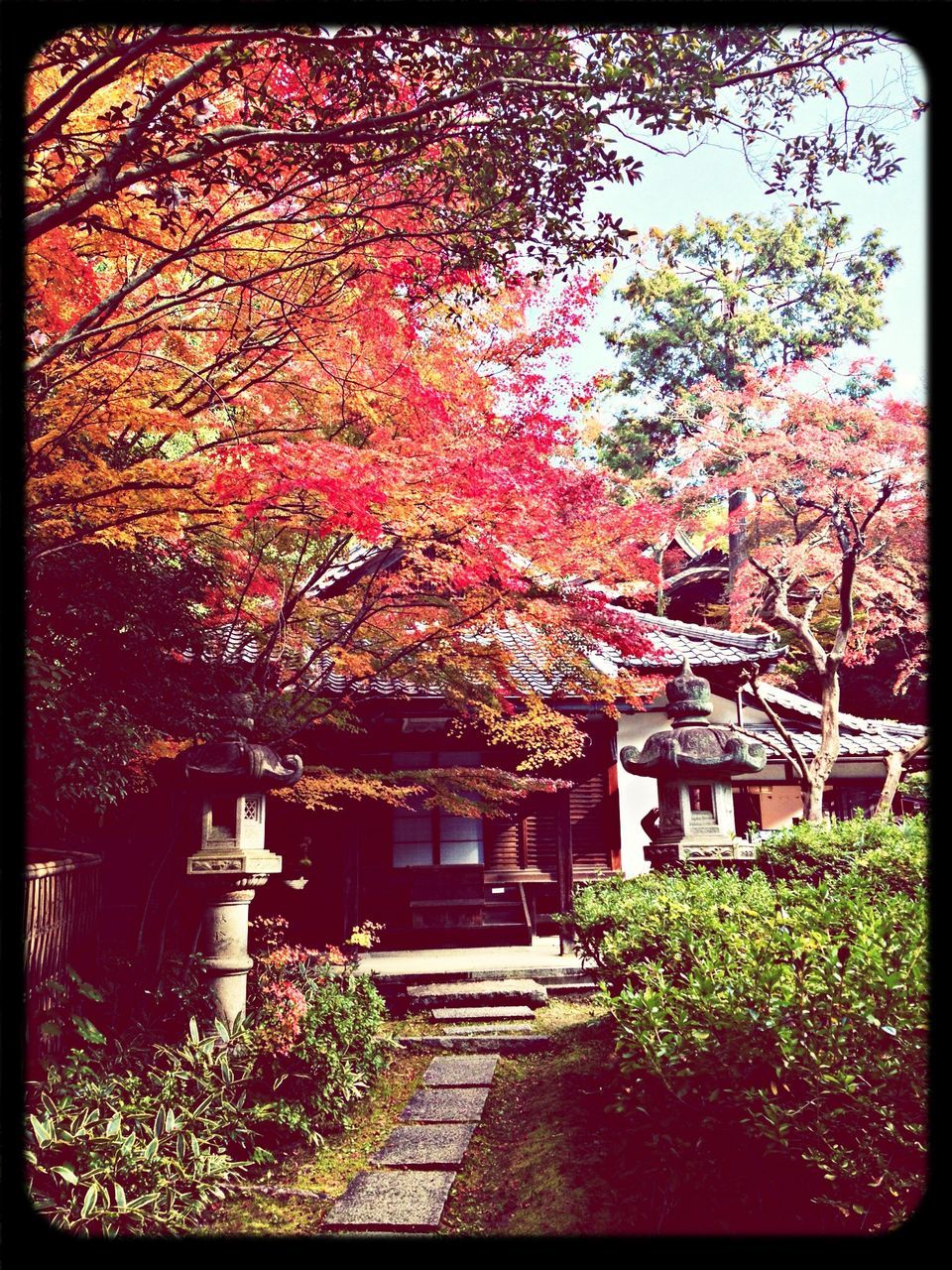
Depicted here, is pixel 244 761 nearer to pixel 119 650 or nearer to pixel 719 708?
pixel 119 650

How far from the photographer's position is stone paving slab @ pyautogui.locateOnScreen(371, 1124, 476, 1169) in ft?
17.6

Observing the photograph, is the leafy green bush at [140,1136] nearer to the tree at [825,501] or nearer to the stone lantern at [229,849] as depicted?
the stone lantern at [229,849]

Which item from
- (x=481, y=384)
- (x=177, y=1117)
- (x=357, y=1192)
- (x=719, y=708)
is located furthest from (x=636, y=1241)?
(x=719, y=708)

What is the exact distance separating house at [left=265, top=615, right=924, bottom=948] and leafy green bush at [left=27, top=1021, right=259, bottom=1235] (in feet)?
20.0

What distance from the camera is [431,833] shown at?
1300 centimetres

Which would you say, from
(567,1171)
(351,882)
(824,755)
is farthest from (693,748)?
(351,882)

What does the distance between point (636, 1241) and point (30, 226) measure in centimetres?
553

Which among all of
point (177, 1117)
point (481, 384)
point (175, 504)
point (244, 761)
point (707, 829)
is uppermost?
point (481, 384)

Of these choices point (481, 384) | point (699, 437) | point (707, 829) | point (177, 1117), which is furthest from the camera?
point (699, 437)

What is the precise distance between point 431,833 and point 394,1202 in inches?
321

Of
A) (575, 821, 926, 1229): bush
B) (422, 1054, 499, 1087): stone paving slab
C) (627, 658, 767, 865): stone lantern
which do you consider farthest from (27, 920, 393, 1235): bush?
(627, 658, 767, 865): stone lantern

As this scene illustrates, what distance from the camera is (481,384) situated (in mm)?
8906

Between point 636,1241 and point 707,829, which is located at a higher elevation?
point 707,829

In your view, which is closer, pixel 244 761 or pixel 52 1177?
pixel 52 1177
